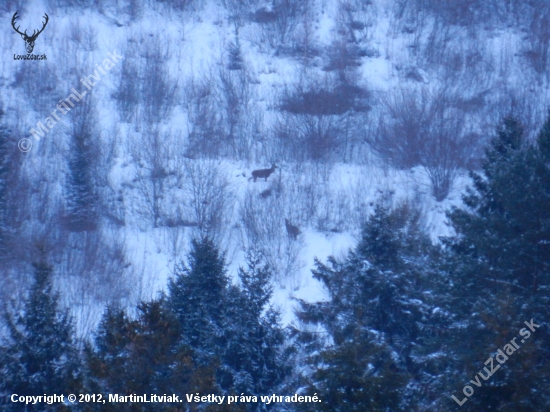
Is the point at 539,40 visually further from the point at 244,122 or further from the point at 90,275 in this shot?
the point at 90,275

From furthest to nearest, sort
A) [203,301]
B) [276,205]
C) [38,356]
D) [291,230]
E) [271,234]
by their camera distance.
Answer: [276,205] < [291,230] < [271,234] < [203,301] < [38,356]

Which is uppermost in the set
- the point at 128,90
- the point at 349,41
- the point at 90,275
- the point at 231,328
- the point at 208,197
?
the point at 349,41

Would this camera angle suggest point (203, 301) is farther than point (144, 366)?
Yes

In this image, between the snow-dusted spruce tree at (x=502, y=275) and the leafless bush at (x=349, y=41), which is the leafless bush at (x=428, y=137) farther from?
the snow-dusted spruce tree at (x=502, y=275)

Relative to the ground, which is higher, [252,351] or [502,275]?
[502,275]

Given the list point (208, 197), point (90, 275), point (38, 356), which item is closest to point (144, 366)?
point (38, 356)

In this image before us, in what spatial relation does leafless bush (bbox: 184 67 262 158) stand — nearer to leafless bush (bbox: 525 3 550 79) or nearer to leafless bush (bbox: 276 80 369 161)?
leafless bush (bbox: 276 80 369 161)

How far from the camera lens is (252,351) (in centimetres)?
870

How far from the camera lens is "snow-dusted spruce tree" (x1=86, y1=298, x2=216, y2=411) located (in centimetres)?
555

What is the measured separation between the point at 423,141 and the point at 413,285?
1193 cm

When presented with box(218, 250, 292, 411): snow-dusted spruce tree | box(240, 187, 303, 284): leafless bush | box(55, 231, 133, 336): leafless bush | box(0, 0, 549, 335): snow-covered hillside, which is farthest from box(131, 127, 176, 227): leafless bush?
box(218, 250, 292, 411): snow-dusted spruce tree

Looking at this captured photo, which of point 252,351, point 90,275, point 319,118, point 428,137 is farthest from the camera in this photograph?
point 319,118

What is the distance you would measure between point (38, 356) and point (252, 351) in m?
3.13

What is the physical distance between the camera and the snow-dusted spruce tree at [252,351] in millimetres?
8477
